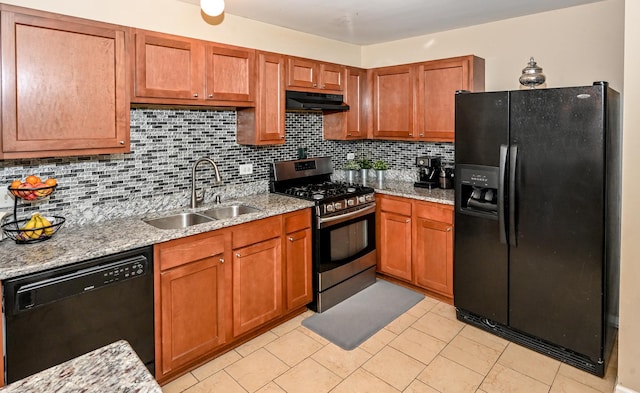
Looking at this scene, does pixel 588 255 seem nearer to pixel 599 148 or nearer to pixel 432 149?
pixel 599 148

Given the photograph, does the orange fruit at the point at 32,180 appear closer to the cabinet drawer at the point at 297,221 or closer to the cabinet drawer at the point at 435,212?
the cabinet drawer at the point at 297,221

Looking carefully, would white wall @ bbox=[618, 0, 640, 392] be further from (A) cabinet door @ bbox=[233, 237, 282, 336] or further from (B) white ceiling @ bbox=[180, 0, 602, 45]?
(A) cabinet door @ bbox=[233, 237, 282, 336]

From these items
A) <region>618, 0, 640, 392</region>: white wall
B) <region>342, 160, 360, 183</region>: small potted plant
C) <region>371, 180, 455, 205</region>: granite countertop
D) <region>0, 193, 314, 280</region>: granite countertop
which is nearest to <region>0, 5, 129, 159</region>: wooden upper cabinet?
<region>0, 193, 314, 280</region>: granite countertop

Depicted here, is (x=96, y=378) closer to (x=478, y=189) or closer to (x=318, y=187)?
(x=478, y=189)

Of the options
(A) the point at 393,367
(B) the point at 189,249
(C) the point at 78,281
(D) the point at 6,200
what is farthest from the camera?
(A) the point at 393,367

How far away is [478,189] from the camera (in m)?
2.92

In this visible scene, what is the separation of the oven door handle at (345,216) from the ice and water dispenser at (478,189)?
901mm

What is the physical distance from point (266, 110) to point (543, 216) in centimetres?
216

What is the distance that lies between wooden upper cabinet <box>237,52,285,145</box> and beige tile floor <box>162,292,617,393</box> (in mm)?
1561

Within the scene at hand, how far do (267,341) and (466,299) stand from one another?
1.55 metres

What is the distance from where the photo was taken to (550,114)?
8.14 feet

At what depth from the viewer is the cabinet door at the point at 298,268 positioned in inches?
120

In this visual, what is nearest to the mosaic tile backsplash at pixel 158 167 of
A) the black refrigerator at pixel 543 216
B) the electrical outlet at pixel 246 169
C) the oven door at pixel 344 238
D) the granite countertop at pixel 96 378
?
the electrical outlet at pixel 246 169

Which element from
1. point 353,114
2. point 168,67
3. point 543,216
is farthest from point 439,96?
point 168,67
